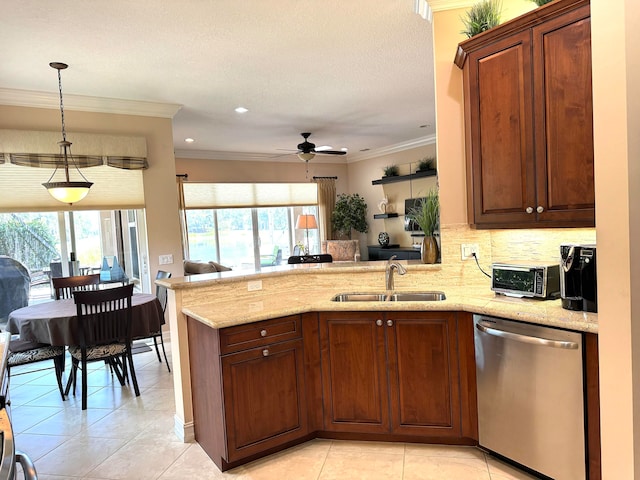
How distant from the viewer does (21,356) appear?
3.54 metres

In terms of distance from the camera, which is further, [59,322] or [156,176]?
[156,176]

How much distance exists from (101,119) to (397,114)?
374 centimetres

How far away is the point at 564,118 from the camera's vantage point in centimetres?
232

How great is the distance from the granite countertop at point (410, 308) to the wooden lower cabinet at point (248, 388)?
0.22 ft

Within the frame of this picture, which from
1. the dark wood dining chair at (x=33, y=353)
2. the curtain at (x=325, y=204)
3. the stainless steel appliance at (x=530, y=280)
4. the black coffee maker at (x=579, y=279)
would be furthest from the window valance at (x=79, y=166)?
the curtain at (x=325, y=204)

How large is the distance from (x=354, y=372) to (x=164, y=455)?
1320mm

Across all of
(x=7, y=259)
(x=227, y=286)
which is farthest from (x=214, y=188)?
(x=227, y=286)

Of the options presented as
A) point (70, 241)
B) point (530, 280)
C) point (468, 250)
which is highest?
point (70, 241)

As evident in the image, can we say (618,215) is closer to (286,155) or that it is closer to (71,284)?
(71,284)

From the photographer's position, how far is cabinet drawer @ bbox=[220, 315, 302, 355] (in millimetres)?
2471

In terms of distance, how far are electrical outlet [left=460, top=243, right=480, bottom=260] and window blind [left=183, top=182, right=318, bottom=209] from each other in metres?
6.09

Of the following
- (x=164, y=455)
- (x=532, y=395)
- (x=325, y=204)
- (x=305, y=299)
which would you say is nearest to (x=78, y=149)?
(x=305, y=299)

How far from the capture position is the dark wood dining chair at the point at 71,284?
4453mm

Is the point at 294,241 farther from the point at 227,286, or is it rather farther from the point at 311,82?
the point at 227,286
